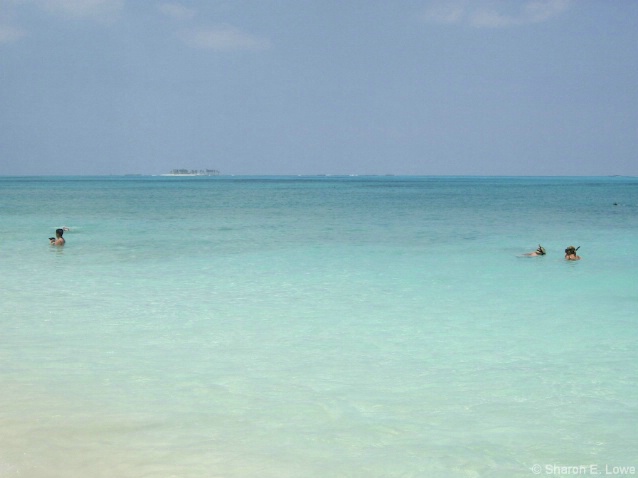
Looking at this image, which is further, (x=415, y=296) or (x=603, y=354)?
(x=415, y=296)

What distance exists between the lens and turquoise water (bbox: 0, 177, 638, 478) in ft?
16.4

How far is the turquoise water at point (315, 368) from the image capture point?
4.99 m

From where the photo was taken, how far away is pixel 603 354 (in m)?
7.64

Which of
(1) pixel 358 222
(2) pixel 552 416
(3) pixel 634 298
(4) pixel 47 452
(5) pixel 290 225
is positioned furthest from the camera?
(1) pixel 358 222

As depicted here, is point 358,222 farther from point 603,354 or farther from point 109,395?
point 109,395

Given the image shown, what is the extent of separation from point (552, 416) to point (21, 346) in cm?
598

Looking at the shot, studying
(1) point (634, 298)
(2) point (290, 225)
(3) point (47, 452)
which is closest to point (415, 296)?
(1) point (634, 298)

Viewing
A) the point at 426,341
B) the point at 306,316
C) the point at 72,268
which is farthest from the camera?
the point at 72,268

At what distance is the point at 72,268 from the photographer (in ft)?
46.3

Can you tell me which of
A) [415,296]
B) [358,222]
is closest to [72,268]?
[415,296]

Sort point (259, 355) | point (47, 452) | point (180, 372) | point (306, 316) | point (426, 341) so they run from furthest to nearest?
point (306, 316)
point (426, 341)
point (259, 355)
point (180, 372)
point (47, 452)

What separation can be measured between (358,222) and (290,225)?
3434mm

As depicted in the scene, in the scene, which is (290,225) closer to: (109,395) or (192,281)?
(192,281)

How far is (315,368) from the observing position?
7.06 m
